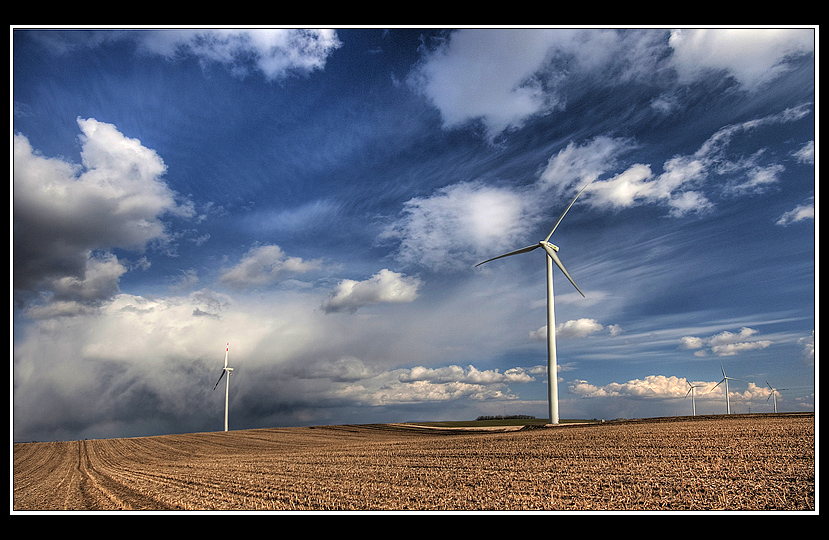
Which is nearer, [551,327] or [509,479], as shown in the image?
[509,479]

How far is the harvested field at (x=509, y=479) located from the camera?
1341cm

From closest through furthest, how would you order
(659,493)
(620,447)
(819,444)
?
(819,444), (659,493), (620,447)

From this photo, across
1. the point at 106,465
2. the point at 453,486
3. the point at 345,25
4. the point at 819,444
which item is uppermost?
the point at 345,25

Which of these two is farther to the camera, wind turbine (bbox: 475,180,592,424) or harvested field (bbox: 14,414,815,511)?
wind turbine (bbox: 475,180,592,424)

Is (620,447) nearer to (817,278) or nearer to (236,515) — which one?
(817,278)

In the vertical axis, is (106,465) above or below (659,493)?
below

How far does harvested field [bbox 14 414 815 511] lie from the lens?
→ 44.0 feet

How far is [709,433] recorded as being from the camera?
26.0 metres

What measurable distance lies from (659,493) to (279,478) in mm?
15473

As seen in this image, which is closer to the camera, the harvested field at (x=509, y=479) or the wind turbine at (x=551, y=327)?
the harvested field at (x=509, y=479)

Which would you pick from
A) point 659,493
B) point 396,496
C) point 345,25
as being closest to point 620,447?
point 659,493

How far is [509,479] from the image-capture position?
55.4 ft

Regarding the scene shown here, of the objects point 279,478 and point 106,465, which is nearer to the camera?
point 279,478

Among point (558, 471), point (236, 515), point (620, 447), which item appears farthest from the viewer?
point (620, 447)
